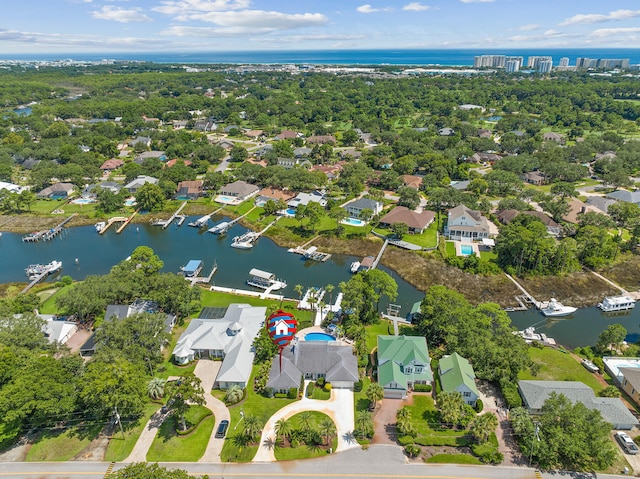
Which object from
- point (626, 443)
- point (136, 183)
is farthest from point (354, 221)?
point (626, 443)

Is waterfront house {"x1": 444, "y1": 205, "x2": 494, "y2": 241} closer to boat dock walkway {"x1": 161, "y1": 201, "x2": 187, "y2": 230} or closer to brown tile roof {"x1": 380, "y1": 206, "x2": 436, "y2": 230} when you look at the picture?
brown tile roof {"x1": 380, "y1": 206, "x2": 436, "y2": 230}

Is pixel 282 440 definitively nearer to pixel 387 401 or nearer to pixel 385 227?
pixel 387 401

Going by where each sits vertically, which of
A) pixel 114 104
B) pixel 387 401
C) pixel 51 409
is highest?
pixel 114 104

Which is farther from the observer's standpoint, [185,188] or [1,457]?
[185,188]

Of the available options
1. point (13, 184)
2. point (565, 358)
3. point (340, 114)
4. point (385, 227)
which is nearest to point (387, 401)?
point (565, 358)

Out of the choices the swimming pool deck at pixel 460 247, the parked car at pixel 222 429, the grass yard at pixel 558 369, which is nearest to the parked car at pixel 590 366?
the grass yard at pixel 558 369

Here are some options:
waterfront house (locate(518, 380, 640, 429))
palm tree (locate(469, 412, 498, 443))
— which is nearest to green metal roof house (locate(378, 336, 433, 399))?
palm tree (locate(469, 412, 498, 443))

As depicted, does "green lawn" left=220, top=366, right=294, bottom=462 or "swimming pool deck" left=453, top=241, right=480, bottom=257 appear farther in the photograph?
"swimming pool deck" left=453, top=241, right=480, bottom=257

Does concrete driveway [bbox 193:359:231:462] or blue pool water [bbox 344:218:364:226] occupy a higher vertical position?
blue pool water [bbox 344:218:364:226]

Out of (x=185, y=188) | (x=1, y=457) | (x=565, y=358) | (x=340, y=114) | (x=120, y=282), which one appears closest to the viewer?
(x=1, y=457)
